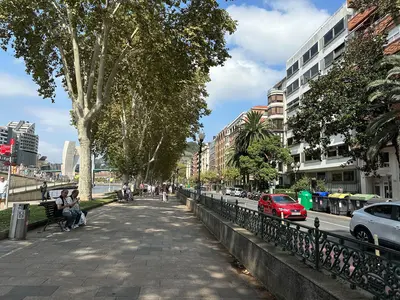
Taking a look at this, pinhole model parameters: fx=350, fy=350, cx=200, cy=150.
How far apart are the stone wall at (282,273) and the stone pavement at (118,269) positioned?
10.3 inches

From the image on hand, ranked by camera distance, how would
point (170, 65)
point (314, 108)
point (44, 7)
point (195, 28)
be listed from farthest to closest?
point (314, 108) < point (170, 65) < point (44, 7) < point (195, 28)

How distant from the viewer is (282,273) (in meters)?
4.74

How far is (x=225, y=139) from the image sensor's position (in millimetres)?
122688

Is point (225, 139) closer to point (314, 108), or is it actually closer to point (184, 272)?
point (314, 108)

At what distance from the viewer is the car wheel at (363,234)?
392 inches

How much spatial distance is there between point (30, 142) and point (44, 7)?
62572 mm

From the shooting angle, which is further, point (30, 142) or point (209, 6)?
point (30, 142)

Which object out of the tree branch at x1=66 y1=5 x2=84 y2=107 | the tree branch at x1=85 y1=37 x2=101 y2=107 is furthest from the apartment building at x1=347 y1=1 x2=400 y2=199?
the tree branch at x1=66 y1=5 x2=84 y2=107

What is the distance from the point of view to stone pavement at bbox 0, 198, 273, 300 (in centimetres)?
511

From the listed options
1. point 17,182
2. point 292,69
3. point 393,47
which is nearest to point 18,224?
point 17,182

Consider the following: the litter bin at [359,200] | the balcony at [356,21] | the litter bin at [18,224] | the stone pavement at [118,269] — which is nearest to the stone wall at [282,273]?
the stone pavement at [118,269]

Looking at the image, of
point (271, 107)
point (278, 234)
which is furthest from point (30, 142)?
point (278, 234)

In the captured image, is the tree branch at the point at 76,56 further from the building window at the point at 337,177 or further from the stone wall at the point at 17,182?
the building window at the point at 337,177

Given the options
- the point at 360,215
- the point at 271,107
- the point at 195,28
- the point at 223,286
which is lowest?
the point at 223,286
